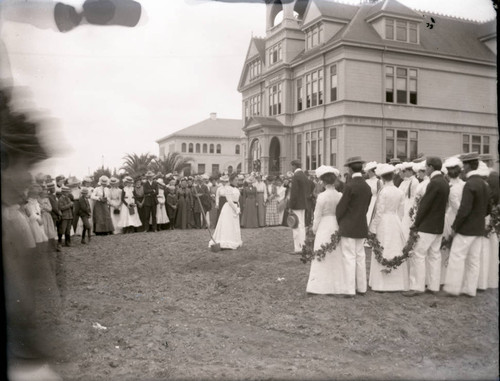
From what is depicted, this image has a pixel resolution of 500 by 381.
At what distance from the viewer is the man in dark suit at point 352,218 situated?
6559mm

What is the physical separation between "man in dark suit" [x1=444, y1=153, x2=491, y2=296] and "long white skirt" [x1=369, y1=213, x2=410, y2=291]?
2.27 feet

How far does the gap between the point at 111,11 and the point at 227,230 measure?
6.94 m

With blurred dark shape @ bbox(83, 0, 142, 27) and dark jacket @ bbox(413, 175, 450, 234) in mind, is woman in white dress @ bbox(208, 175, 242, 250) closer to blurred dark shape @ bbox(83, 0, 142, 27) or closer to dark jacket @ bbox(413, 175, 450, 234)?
dark jacket @ bbox(413, 175, 450, 234)

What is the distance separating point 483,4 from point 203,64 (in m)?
2.85

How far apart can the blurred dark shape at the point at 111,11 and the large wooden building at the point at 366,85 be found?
4.29 ft

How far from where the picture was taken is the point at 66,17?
13.5 feet

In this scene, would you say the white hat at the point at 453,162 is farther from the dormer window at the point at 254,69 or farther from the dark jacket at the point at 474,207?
the dormer window at the point at 254,69

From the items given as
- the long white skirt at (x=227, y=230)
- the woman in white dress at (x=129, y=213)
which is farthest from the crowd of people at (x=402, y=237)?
the woman in white dress at (x=129, y=213)

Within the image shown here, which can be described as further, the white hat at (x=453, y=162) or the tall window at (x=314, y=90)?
the tall window at (x=314, y=90)

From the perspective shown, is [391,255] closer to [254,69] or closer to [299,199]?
[299,199]

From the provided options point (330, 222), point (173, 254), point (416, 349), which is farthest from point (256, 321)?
point (173, 254)

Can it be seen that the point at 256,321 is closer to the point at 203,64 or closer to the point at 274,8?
the point at 203,64

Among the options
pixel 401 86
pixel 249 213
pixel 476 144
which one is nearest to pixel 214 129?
pixel 401 86

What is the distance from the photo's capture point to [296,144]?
711 cm
